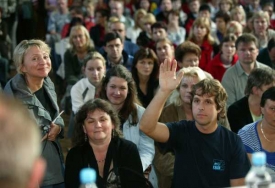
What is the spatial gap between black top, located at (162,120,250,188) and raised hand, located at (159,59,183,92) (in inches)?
10.6

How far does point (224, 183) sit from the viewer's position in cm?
339

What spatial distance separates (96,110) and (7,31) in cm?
606

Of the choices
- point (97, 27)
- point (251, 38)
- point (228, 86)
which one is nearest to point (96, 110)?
point (228, 86)

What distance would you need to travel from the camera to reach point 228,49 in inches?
263

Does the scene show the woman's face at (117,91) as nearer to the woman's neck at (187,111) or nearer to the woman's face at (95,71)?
the woman's neck at (187,111)

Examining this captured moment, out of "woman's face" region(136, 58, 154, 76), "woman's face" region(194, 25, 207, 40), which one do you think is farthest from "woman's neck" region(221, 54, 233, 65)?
"woman's face" region(194, 25, 207, 40)

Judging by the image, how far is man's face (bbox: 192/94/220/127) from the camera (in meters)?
3.42

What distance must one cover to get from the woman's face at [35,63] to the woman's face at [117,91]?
0.66m

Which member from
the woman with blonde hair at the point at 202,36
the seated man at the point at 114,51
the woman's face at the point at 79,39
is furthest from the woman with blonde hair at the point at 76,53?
the woman with blonde hair at the point at 202,36

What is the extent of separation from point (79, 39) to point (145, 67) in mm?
1715

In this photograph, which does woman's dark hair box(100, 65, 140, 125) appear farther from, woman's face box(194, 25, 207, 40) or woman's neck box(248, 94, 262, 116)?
woman's face box(194, 25, 207, 40)

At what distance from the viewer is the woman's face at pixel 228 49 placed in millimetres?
6680

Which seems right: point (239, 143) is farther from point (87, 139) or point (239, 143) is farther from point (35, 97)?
point (35, 97)

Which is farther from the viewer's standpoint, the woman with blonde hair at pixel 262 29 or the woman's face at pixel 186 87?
the woman with blonde hair at pixel 262 29
